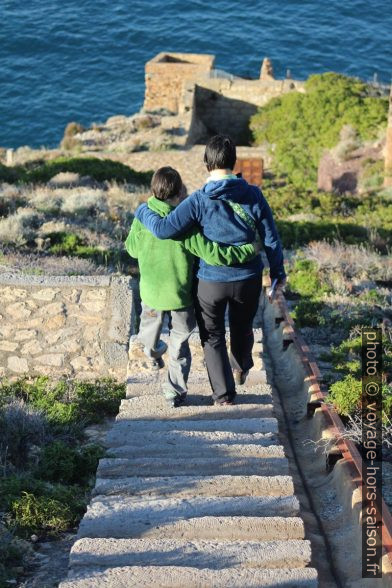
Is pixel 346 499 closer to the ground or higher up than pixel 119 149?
higher up

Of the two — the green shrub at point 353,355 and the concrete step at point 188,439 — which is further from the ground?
the concrete step at point 188,439

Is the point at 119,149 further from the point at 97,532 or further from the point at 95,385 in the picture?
the point at 97,532

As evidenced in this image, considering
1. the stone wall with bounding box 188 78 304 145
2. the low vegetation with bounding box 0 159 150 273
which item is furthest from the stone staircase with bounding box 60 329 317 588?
the stone wall with bounding box 188 78 304 145

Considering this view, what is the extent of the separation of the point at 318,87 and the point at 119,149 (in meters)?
8.05

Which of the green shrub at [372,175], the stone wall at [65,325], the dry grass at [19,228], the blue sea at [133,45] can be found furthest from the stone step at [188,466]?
the blue sea at [133,45]

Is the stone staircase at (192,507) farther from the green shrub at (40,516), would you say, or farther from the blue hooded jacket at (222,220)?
the blue hooded jacket at (222,220)

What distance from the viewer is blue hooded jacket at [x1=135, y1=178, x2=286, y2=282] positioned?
20.2ft

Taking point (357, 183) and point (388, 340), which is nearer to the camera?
point (388, 340)

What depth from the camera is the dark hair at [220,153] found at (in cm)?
607

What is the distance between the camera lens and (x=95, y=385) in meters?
8.41

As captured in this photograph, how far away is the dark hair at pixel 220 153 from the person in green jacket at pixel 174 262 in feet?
1.40

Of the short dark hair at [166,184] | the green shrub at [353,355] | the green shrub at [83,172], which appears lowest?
the green shrub at [83,172]

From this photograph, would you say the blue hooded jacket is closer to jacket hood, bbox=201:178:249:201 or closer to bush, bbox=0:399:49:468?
jacket hood, bbox=201:178:249:201

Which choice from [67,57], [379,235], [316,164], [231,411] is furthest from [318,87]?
[231,411]
